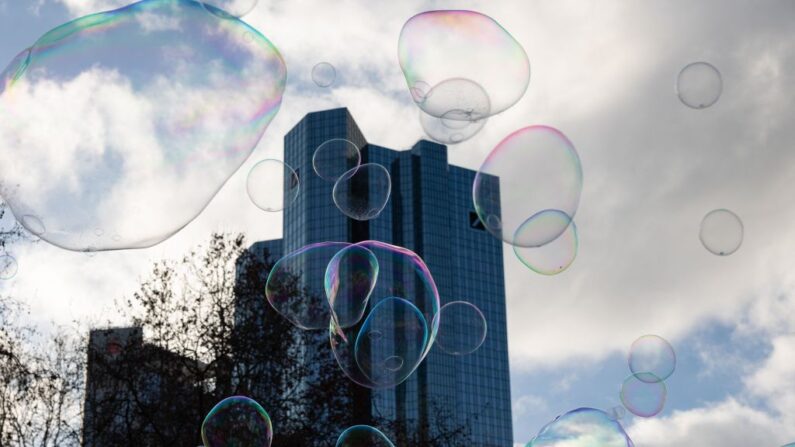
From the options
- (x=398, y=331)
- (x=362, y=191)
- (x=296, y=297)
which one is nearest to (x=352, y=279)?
(x=398, y=331)

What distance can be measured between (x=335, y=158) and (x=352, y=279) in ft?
17.1

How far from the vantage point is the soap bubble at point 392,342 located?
13.0 meters

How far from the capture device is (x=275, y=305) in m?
18.9

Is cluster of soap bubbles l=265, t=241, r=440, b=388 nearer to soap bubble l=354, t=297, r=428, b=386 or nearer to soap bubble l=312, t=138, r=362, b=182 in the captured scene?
soap bubble l=354, t=297, r=428, b=386

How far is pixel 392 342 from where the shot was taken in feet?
43.1

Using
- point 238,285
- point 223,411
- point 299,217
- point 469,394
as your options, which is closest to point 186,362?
point 238,285

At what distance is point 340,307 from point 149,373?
9.21 metres

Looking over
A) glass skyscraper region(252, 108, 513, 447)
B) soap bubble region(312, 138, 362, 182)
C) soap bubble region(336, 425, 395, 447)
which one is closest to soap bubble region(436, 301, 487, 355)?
soap bubble region(336, 425, 395, 447)

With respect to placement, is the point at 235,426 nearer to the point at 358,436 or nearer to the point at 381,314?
the point at 358,436

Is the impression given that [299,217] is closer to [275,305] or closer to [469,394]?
[469,394]

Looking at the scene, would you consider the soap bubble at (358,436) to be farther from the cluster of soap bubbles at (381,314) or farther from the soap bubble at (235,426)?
the soap bubble at (235,426)

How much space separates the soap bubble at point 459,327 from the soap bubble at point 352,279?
1.54 m

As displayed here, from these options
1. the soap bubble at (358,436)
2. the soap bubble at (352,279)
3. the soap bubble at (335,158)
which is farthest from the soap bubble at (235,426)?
the soap bubble at (335,158)

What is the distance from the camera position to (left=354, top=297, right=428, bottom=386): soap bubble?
13.0 m
